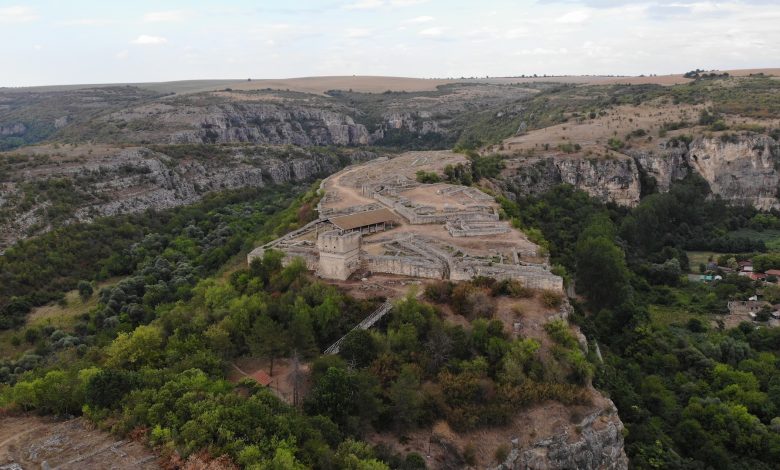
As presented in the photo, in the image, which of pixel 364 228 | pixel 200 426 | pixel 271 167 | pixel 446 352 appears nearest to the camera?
pixel 200 426

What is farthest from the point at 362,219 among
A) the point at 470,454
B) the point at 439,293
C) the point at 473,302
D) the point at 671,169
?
the point at 671,169

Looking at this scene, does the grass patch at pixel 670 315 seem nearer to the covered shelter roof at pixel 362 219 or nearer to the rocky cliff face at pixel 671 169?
the covered shelter roof at pixel 362 219

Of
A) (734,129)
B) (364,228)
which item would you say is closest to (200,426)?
(364,228)

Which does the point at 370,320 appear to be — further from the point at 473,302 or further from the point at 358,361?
the point at 473,302


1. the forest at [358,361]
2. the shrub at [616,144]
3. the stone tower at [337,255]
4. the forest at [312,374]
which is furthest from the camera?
the shrub at [616,144]

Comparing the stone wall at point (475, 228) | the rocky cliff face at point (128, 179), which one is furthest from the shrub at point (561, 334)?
the rocky cliff face at point (128, 179)

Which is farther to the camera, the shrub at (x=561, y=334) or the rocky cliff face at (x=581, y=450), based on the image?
the shrub at (x=561, y=334)

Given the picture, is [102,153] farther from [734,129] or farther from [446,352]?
[734,129]
